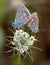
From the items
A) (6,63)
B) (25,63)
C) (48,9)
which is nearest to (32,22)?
(25,63)

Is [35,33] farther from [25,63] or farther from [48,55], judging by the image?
[48,55]

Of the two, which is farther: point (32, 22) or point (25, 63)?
point (25, 63)

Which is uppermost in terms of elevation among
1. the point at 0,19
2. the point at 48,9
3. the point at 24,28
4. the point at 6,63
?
the point at 48,9

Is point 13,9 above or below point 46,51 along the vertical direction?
above

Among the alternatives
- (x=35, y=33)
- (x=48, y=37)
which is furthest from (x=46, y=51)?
(x=35, y=33)

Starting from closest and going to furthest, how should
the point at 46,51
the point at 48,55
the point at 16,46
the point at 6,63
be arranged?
the point at 16,46
the point at 6,63
the point at 46,51
the point at 48,55

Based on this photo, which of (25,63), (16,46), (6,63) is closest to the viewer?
(16,46)
